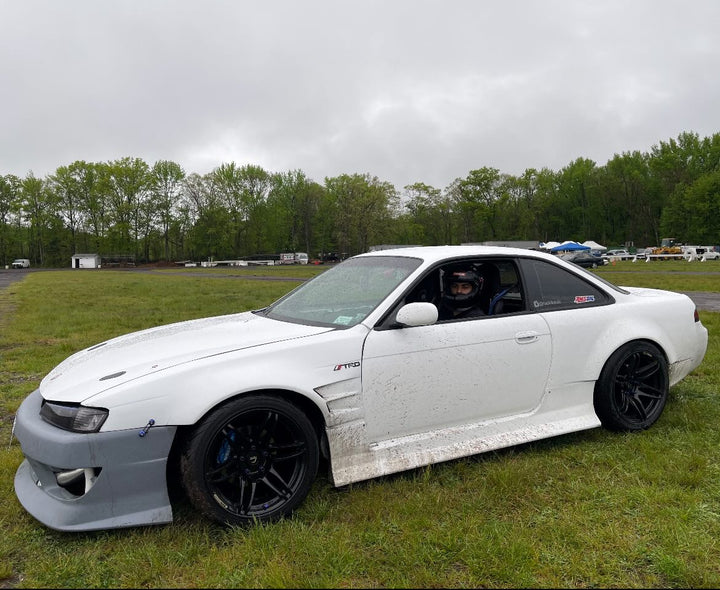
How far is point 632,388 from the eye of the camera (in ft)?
12.8

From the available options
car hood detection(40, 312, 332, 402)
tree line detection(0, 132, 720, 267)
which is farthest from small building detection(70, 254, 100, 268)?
car hood detection(40, 312, 332, 402)

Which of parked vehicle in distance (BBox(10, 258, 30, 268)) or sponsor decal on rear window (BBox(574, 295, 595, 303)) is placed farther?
parked vehicle in distance (BBox(10, 258, 30, 268))

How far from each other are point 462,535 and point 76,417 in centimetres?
196

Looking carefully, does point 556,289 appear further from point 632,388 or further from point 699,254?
point 699,254

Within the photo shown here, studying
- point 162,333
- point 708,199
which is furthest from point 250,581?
point 708,199

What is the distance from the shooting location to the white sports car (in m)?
2.47

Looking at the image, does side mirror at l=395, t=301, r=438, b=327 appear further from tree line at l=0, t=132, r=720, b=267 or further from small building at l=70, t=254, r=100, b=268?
small building at l=70, t=254, r=100, b=268

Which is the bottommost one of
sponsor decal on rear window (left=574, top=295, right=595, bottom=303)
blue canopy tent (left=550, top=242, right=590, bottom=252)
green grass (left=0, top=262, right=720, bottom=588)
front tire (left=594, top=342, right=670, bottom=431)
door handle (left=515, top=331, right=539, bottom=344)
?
green grass (left=0, top=262, right=720, bottom=588)

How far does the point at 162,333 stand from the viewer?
11.7 feet

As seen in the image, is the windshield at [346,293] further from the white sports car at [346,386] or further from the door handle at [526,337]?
the door handle at [526,337]

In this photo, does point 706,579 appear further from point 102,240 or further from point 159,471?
point 102,240

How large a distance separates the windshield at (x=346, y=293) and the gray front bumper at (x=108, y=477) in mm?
1246

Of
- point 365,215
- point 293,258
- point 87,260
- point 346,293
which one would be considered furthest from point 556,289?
point 87,260

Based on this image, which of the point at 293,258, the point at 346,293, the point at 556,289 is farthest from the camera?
the point at 293,258
